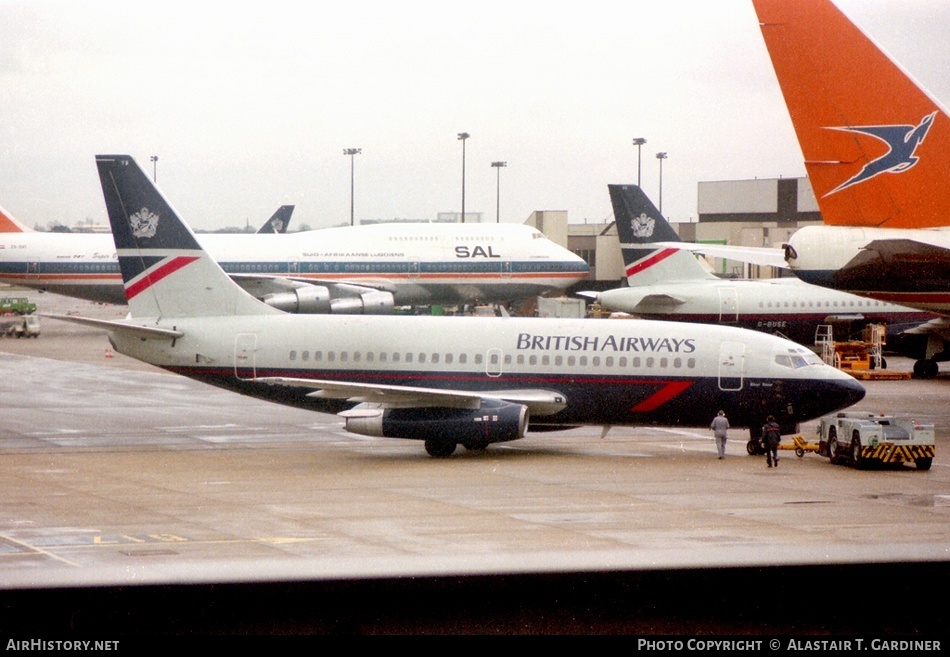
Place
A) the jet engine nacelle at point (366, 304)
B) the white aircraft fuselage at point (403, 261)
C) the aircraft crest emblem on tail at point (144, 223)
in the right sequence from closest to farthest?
the aircraft crest emblem on tail at point (144, 223), the jet engine nacelle at point (366, 304), the white aircraft fuselage at point (403, 261)

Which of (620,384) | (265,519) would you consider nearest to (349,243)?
(620,384)

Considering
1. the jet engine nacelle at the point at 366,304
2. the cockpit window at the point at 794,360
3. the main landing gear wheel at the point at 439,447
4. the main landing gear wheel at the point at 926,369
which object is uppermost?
the jet engine nacelle at the point at 366,304

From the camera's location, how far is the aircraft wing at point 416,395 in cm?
2914

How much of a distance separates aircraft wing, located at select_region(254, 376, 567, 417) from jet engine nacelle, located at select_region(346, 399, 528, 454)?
232 mm

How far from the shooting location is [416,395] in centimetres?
2931

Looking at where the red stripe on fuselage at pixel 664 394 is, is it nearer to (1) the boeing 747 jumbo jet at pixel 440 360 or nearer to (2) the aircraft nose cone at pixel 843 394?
(1) the boeing 747 jumbo jet at pixel 440 360

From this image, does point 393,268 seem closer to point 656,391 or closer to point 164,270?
point 164,270

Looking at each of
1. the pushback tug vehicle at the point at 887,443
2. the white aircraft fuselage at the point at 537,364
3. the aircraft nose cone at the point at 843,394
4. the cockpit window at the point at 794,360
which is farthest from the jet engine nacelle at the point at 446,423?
the pushback tug vehicle at the point at 887,443

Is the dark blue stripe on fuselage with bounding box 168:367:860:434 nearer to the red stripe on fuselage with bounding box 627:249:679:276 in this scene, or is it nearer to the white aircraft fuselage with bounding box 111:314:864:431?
the white aircraft fuselage with bounding box 111:314:864:431

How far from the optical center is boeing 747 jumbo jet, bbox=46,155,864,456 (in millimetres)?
30000

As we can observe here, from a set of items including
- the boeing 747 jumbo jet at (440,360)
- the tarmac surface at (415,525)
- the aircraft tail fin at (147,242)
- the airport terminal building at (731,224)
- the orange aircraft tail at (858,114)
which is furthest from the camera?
the airport terminal building at (731,224)

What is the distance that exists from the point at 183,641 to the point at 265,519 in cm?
1700

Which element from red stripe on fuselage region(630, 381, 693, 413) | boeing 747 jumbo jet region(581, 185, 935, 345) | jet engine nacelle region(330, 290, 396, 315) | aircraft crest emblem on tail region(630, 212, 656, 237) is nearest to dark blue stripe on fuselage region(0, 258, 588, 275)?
jet engine nacelle region(330, 290, 396, 315)

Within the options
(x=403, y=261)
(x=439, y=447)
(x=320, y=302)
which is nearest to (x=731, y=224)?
(x=403, y=261)
